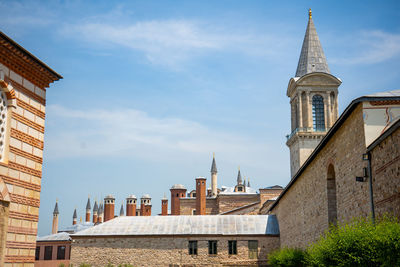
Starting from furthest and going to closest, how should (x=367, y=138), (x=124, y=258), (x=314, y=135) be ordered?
(x=314, y=135), (x=124, y=258), (x=367, y=138)

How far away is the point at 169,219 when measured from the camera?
34.2 m

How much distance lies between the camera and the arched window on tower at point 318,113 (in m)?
42.7

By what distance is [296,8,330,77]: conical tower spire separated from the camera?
4359cm

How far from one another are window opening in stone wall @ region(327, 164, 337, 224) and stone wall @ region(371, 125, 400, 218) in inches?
189

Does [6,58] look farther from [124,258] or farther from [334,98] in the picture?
[334,98]

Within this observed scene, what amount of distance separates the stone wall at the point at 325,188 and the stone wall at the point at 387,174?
28.5 inches

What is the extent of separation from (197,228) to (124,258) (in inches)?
211

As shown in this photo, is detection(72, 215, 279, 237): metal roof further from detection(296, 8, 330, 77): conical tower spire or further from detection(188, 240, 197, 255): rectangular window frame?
detection(296, 8, 330, 77): conical tower spire

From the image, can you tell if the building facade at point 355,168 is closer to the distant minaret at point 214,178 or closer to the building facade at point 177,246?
the building facade at point 177,246

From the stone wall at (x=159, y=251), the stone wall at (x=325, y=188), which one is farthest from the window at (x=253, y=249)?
the stone wall at (x=325, y=188)

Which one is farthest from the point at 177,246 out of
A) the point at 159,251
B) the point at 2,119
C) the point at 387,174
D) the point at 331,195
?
the point at 2,119

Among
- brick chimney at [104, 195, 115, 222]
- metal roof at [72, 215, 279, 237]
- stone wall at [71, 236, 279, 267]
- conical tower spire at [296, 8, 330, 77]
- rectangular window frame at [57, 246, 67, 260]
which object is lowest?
rectangular window frame at [57, 246, 67, 260]

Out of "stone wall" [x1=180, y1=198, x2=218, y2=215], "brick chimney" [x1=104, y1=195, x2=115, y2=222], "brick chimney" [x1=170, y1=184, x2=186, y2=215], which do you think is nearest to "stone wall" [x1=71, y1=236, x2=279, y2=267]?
"stone wall" [x1=180, y1=198, x2=218, y2=215]

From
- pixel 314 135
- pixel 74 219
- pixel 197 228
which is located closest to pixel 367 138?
pixel 197 228
